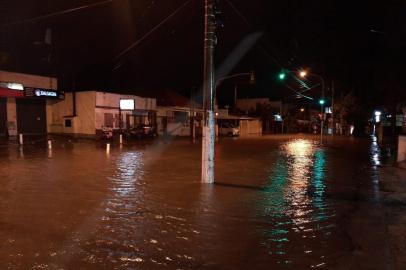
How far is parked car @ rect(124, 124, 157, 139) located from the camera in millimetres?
38263

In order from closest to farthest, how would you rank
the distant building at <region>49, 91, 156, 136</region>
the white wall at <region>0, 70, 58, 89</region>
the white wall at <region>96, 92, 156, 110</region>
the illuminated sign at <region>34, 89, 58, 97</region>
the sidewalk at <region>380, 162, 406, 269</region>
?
1. the sidewalk at <region>380, 162, 406, 269</region>
2. the white wall at <region>0, 70, 58, 89</region>
3. the illuminated sign at <region>34, 89, 58, 97</region>
4. the distant building at <region>49, 91, 156, 136</region>
5. the white wall at <region>96, 92, 156, 110</region>

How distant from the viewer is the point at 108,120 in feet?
129

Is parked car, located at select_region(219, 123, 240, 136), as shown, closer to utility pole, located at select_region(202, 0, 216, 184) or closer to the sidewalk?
the sidewalk

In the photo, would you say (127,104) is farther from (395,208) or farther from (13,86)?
(395,208)

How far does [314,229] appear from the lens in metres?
7.34

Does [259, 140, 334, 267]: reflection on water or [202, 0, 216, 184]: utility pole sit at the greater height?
[202, 0, 216, 184]: utility pole

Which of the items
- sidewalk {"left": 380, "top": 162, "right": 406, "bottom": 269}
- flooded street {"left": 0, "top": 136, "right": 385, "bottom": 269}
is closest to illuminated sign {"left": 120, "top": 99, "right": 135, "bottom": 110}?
flooded street {"left": 0, "top": 136, "right": 385, "bottom": 269}

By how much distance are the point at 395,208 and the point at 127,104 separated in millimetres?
33845

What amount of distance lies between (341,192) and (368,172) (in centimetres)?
530

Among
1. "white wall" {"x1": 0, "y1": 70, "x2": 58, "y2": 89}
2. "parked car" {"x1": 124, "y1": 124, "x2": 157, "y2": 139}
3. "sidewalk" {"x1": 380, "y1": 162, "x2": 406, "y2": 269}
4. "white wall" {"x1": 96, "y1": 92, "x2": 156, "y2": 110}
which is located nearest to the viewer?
"sidewalk" {"x1": 380, "y1": 162, "x2": 406, "y2": 269}

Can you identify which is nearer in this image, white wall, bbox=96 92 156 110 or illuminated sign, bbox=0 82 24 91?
illuminated sign, bbox=0 82 24 91

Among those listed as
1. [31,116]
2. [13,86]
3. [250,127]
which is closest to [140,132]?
[31,116]

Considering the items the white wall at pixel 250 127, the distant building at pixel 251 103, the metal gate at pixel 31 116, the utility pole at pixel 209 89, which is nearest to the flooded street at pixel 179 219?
the utility pole at pixel 209 89

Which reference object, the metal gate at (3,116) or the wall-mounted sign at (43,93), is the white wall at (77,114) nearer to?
the wall-mounted sign at (43,93)
